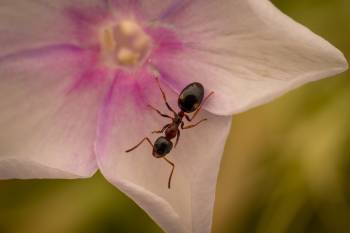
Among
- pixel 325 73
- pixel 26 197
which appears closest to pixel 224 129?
pixel 325 73

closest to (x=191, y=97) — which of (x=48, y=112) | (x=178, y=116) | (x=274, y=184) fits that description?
(x=178, y=116)

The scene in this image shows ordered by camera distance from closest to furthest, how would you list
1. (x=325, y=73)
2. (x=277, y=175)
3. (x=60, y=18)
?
(x=325, y=73) < (x=60, y=18) < (x=277, y=175)

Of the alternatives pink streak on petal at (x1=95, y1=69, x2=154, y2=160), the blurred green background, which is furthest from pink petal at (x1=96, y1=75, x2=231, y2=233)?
the blurred green background

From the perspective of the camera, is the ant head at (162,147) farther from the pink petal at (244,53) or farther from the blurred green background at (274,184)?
the blurred green background at (274,184)

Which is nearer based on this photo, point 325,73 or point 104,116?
point 325,73

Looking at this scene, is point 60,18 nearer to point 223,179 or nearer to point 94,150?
point 94,150

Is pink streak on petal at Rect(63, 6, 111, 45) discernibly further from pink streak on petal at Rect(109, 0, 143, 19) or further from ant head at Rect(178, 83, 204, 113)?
ant head at Rect(178, 83, 204, 113)

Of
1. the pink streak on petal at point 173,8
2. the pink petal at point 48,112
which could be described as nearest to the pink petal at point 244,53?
the pink streak on petal at point 173,8
